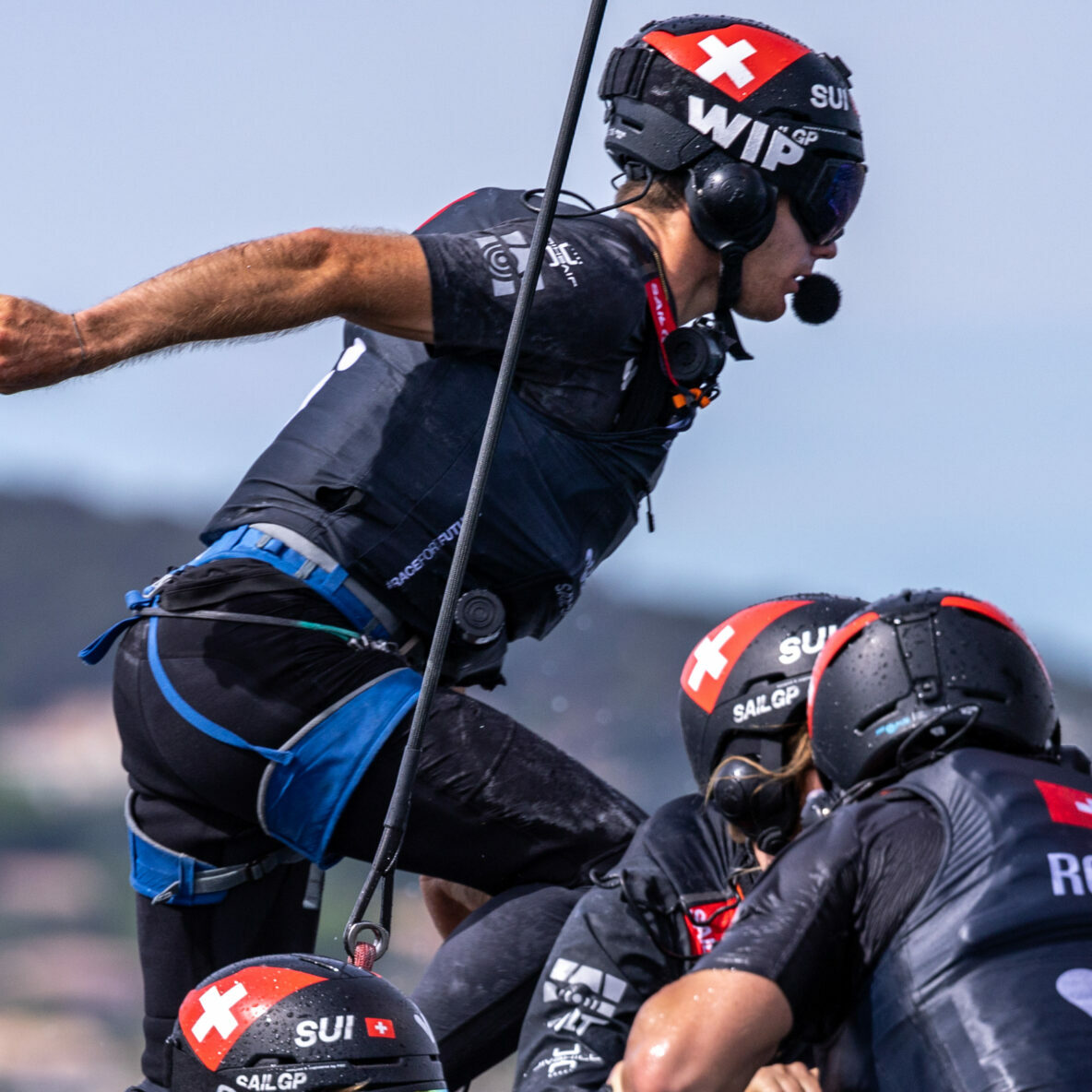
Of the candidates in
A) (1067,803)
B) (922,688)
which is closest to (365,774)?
(922,688)

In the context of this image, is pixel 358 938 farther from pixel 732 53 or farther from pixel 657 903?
pixel 732 53

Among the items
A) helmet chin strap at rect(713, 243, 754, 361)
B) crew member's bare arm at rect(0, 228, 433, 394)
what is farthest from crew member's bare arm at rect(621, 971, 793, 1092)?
helmet chin strap at rect(713, 243, 754, 361)

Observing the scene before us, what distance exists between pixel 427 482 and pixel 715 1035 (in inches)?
53.9

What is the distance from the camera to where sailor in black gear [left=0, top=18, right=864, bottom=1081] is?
3.34 m

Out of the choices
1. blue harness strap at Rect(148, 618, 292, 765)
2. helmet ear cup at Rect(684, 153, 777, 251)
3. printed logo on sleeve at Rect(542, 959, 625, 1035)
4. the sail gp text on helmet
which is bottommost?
printed logo on sleeve at Rect(542, 959, 625, 1035)

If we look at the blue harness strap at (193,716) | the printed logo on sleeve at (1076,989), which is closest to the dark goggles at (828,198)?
the blue harness strap at (193,716)

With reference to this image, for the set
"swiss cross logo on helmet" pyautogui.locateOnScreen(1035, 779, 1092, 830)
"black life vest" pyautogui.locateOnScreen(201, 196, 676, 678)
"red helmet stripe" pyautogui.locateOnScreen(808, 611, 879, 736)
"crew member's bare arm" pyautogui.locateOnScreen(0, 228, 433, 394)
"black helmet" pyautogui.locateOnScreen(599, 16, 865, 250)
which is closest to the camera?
"swiss cross logo on helmet" pyautogui.locateOnScreen(1035, 779, 1092, 830)

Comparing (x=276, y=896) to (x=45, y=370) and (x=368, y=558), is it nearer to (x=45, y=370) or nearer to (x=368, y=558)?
(x=368, y=558)

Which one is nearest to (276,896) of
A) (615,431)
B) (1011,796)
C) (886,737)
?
(615,431)

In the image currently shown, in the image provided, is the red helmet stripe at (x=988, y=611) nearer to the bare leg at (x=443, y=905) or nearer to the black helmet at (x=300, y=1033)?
the black helmet at (x=300, y=1033)

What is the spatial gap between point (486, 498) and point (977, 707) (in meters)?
1.12

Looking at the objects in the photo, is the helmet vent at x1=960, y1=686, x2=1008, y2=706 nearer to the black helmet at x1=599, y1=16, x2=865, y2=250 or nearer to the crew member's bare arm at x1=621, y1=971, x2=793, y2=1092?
the crew member's bare arm at x1=621, y1=971, x2=793, y2=1092

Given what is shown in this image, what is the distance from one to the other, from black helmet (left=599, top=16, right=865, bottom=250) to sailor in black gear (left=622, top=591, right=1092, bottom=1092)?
137 cm

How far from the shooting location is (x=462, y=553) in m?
3.11
